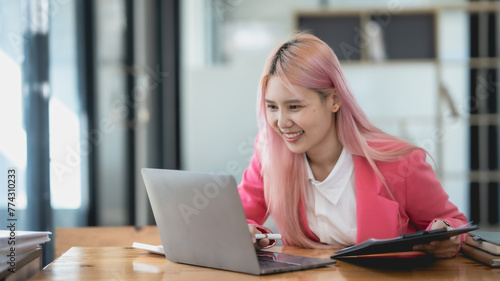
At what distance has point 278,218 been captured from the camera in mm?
1807

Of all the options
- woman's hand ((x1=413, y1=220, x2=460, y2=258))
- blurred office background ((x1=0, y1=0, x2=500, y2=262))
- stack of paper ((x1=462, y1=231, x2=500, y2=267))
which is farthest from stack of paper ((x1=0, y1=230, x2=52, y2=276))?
blurred office background ((x1=0, y1=0, x2=500, y2=262))

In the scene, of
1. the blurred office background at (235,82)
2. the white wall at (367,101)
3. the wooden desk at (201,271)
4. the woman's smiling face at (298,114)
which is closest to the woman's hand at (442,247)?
the wooden desk at (201,271)

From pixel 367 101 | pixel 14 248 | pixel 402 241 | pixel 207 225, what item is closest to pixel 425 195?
pixel 402 241

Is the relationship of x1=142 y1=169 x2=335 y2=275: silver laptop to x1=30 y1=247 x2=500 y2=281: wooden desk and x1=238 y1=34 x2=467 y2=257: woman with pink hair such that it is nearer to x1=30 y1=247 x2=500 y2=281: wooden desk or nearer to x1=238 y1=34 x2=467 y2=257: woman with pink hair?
x1=30 y1=247 x2=500 y2=281: wooden desk

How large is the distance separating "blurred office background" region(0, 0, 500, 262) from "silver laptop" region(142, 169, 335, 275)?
62.7 inches

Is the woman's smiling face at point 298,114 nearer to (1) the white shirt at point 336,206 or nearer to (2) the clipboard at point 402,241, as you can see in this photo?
(1) the white shirt at point 336,206

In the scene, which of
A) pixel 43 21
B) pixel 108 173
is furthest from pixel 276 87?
pixel 108 173

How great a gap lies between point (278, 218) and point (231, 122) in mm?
2612

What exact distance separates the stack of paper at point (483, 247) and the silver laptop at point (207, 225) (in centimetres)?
34

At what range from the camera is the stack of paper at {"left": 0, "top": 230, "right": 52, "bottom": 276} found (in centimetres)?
118

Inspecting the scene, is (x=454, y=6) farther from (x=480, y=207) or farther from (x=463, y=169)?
(x=480, y=207)

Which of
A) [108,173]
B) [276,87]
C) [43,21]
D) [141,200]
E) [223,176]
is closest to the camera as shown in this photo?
[223,176]

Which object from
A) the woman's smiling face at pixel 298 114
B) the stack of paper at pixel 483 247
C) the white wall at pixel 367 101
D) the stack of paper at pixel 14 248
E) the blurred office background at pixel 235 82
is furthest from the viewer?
the white wall at pixel 367 101

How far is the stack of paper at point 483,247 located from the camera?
131cm
